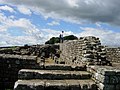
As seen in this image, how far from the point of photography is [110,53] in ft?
61.8

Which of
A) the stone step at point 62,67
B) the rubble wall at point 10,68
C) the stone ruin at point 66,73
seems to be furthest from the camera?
the rubble wall at point 10,68

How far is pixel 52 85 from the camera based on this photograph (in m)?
8.54

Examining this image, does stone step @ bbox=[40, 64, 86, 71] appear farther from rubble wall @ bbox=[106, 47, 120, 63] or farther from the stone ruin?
rubble wall @ bbox=[106, 47, 120, 63]

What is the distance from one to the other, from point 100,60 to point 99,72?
233cm

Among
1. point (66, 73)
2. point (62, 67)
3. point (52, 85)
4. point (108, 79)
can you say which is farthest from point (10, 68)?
point (108, 79)

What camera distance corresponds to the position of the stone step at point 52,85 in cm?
847

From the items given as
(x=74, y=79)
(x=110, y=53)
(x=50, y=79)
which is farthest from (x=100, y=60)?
(x=110, y=53)

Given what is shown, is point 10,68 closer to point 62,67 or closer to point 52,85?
point 62,67

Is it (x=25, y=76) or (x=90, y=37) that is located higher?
(x=90, y=37)

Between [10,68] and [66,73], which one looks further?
[10,68]

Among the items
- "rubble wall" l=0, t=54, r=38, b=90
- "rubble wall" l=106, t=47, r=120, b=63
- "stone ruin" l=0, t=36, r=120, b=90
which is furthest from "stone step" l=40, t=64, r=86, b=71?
"rubble wall" l=106, t=47, r=120, b=63

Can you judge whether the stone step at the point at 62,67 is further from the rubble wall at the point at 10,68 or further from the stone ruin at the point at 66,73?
the rubble wall at the point at 10,68

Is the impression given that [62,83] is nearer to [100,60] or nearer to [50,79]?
[50,79]

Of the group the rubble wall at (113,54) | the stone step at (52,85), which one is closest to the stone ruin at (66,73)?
the stone step at (52,85)
